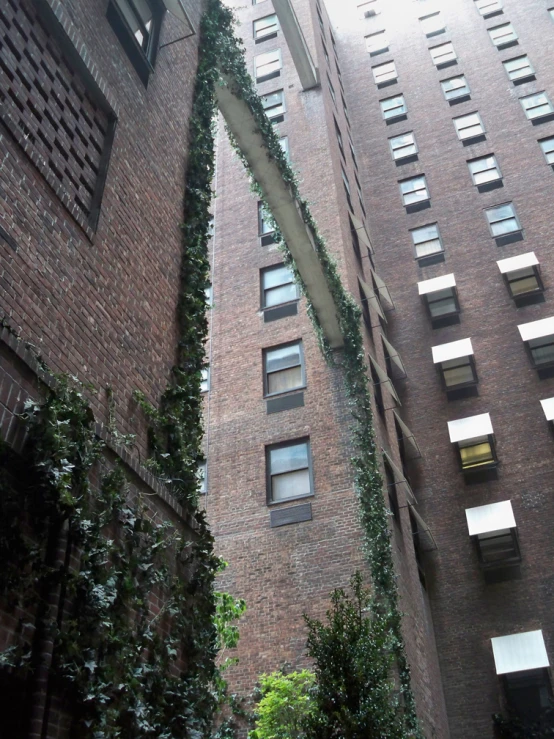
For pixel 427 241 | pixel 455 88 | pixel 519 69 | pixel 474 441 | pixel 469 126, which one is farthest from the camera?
pixel 455 88

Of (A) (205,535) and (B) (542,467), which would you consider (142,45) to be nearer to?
(A) (205,535)

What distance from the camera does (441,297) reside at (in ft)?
86.1

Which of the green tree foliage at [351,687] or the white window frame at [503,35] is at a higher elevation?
the white window frame at [503,35]

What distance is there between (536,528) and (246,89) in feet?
44.7

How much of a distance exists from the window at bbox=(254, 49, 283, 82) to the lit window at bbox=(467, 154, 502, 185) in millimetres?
8761

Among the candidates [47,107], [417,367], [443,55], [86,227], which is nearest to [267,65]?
[443,55]

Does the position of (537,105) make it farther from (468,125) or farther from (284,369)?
(284,369)

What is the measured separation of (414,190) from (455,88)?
693 centimetres

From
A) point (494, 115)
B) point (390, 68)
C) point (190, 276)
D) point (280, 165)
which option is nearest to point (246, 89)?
point (280, 165)

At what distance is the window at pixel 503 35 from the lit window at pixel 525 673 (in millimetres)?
27957

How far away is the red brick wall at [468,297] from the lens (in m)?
19.3

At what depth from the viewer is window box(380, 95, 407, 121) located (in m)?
34.4

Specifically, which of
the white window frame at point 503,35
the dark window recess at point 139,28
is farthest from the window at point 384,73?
the dark window recess at point 139,28

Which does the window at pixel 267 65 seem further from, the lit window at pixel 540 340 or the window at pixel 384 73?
the lit window at pixel 540 340
